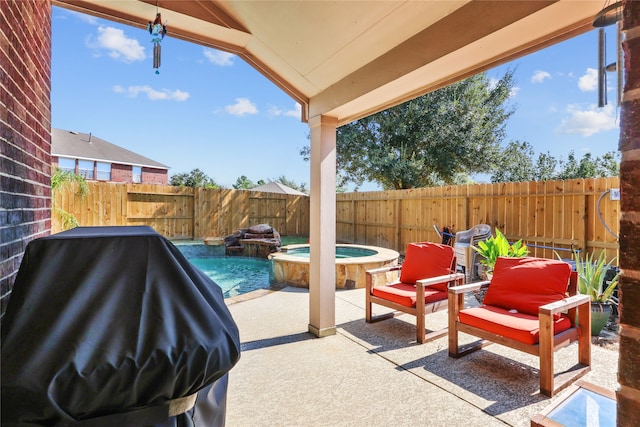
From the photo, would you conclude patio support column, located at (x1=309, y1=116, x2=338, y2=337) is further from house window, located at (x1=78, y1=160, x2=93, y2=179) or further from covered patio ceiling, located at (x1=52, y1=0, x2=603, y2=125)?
house window, located at (x1=78, y1=160, x2=93, y2=179)

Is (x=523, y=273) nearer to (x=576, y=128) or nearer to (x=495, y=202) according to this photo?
(x=495, y=202)

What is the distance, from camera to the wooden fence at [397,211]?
535cm

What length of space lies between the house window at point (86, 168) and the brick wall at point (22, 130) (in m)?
22.2

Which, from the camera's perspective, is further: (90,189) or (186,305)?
(90,189)

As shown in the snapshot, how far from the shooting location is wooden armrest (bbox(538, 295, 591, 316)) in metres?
2.58

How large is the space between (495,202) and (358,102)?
16.1 feet

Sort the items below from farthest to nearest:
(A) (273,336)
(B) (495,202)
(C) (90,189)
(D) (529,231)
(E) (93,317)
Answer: (C) (90,189) → (B) (495,202) → (D) (529,231) → (A) (273,336) → (E) (93,317)

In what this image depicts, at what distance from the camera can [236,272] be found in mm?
8586

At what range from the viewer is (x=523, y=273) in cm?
324

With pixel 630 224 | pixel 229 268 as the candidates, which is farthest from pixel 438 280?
pixel 229 268

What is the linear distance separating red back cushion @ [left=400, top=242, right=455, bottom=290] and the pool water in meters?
3.30

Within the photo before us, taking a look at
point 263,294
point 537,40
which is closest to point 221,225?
point 263,294

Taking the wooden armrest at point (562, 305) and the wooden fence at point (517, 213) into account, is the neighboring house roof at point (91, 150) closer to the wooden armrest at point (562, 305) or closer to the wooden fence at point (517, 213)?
the wooden fence at point (517, 213)

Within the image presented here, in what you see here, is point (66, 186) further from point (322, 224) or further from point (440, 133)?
point (440, 133)
